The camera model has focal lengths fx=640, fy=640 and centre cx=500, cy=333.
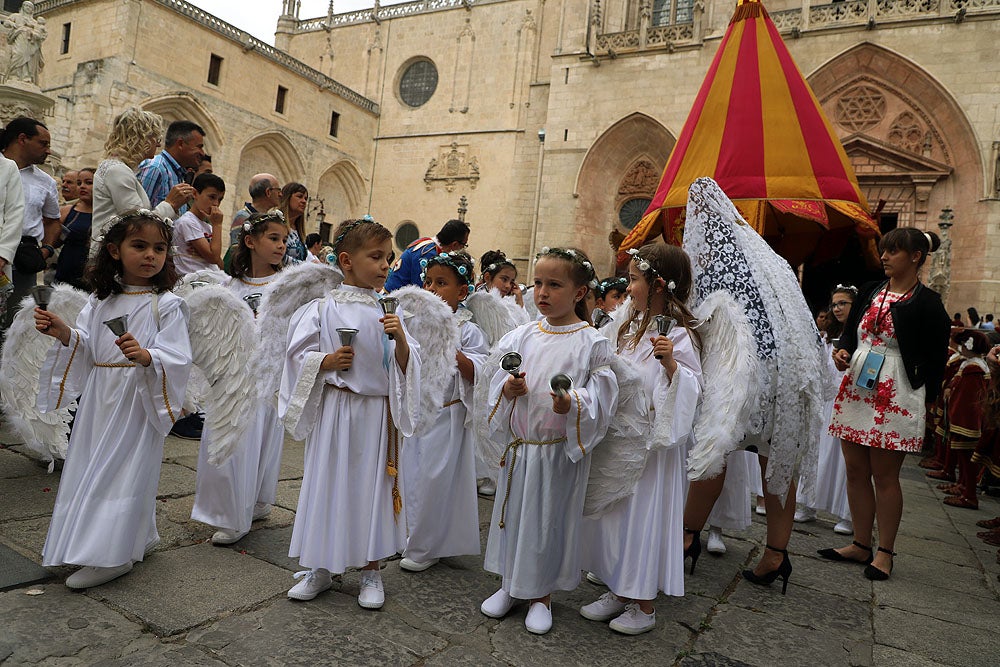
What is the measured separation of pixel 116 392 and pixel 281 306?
0.75 meters

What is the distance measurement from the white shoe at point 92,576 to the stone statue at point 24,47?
13.7 metres

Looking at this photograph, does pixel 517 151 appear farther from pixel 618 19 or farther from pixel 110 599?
pixel 110 599

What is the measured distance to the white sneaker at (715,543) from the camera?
152 inches

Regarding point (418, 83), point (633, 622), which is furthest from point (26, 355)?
point (418, 83)

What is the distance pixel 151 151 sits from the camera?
4.54 m

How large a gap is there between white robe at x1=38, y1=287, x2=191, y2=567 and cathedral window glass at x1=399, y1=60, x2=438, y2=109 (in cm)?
2382

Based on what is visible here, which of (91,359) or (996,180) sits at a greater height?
(996,180)

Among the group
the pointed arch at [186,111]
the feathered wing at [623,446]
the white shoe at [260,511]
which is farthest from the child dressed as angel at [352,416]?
the pointed arch at [186,111]

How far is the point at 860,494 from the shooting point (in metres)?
3.85

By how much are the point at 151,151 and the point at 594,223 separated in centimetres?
1521

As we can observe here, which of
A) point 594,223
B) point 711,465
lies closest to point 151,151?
point 711,465

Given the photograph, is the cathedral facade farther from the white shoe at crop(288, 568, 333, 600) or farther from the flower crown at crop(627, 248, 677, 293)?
the white shoe at crop(288, 568, 333, 600)

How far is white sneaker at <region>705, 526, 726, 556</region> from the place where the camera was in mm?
3850

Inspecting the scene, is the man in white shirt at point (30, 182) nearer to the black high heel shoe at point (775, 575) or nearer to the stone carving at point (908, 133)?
the black high heel shoe at point (775, 575)
